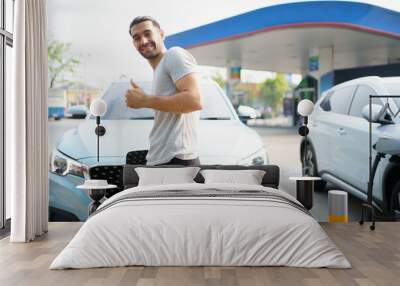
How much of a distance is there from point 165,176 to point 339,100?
83.4 inches

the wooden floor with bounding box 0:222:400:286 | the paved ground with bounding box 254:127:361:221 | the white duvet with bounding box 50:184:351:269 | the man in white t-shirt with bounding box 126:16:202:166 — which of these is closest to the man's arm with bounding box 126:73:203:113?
the man in white t-shirt with bounding box 126:16:202:166

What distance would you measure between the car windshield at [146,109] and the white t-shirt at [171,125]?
0.15 meters

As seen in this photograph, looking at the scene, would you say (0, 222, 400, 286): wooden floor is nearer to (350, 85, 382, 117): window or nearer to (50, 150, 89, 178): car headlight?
(50, 150, 89, 178): car headlight

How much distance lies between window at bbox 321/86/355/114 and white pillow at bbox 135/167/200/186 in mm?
1699

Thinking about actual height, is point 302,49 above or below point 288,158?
above

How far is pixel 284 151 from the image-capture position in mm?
6172

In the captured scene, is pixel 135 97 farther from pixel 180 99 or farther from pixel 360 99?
pixel 360 99

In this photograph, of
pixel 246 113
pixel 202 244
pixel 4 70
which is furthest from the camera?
pixel 246 113

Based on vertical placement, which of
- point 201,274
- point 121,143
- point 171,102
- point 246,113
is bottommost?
point 201,274

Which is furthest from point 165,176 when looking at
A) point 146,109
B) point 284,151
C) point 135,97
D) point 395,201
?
point 395,201

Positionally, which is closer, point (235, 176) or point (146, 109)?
point (235, 176)

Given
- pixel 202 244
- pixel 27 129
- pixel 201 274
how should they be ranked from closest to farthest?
pixel 201 274, pixel 202 244, pixel 27 129

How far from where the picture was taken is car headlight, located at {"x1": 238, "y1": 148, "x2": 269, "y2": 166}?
592cm

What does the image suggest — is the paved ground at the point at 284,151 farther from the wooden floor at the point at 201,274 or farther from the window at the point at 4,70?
the wooden floor at the point at 201,274
